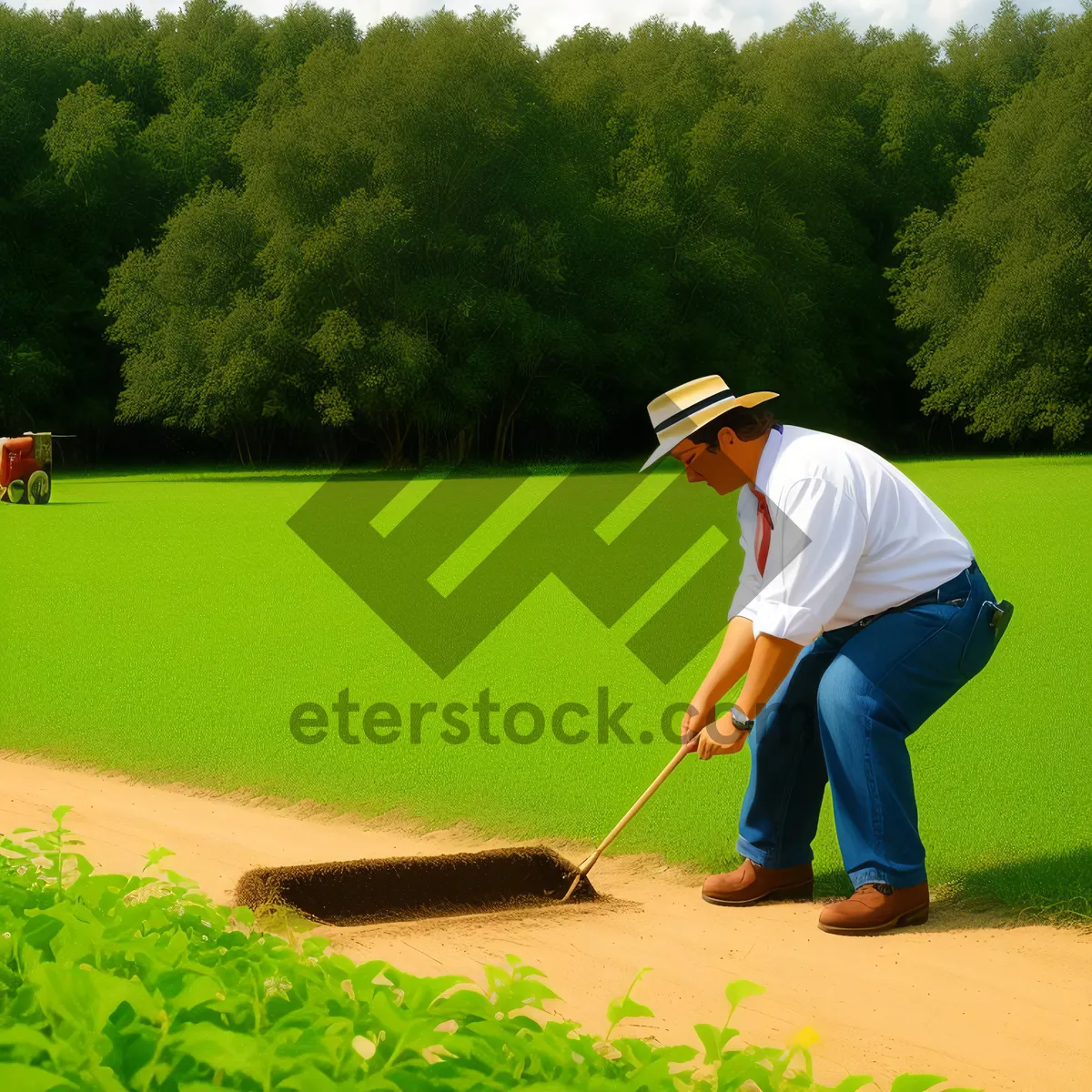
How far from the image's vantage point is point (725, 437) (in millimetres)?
4629

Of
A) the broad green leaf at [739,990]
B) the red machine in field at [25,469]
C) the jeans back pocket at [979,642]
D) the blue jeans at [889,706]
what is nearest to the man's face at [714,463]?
the blue jeans at [889,706]

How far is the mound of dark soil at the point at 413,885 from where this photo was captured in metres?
4.83

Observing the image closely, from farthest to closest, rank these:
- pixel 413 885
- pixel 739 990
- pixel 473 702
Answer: pixel 473 702
pixel 413 885
pixel 739 990

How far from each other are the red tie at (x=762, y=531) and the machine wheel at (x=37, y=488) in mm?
24015

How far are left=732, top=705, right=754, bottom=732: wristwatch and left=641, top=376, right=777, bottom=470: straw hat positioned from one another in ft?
2.93

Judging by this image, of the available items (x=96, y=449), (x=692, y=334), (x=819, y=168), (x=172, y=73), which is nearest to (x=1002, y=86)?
(x=819, y=168)

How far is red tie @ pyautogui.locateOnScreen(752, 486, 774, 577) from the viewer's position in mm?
4695

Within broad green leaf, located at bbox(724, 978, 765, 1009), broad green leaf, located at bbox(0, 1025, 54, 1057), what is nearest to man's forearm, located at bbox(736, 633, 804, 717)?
broad green leaf, located at bbox(724, 978, 765, 1009)

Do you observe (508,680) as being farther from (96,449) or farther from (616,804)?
(96,449)

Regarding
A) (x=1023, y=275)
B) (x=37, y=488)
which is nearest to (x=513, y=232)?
(x=1023, y=275)

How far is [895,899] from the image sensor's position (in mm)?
4629

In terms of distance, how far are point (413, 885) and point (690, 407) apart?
2058 mm

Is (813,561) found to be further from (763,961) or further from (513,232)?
(513,232)

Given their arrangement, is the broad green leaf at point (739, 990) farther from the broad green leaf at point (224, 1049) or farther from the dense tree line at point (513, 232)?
the dense tree line at point (513, 232)
